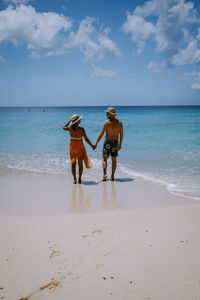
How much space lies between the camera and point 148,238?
281 cm

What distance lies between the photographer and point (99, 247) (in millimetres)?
2639

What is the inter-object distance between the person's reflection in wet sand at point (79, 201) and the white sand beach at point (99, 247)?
0.06 feet

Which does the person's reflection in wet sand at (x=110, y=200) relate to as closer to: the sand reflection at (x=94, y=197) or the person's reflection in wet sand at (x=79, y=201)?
the sand reflection at (x=94, y=197)

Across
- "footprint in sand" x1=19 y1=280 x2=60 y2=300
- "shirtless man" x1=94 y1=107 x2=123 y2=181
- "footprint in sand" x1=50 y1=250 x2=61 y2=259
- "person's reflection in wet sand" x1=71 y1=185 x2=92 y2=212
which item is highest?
"shirtless man" x1=94 y1=107 x2=123 y2=181

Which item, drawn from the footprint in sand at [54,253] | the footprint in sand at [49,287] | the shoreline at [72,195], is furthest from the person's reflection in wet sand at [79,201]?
the footprint in sand at [49,287]

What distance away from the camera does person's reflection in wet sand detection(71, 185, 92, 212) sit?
3.98 meters

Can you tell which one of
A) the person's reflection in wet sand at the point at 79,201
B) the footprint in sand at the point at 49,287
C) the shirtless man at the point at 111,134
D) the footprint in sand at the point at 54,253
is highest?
the shirtless man at the point at 111,134

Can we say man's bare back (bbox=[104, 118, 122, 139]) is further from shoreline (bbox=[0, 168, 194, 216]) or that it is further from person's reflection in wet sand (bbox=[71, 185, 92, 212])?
person's reflection in wet sand (bbox=[71, 185, 92, 212])

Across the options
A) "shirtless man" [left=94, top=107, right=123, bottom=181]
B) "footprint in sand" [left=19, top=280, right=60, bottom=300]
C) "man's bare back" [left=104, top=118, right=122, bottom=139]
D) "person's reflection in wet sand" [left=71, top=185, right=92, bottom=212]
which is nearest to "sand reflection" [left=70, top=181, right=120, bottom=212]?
"person's reflection in wet sand" [left=71, top=185, right=92, bottom=212]

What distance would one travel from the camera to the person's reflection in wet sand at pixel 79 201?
3984mm

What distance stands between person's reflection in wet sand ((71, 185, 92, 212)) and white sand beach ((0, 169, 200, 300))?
0.8 inches

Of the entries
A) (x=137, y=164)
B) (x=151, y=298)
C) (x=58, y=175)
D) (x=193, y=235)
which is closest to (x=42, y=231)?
(x=151, y=298)

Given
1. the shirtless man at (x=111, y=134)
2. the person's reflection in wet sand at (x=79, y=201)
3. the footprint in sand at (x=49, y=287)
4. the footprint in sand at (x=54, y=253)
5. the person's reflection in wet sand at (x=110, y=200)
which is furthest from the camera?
the shirtless man at (x=111, y=134)

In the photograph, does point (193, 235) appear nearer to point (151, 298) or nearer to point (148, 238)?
point (148, 238)
